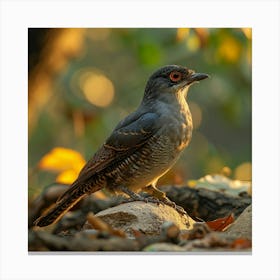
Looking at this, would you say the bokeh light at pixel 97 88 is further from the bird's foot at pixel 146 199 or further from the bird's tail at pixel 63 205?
the bird's foot at pixel 146 199

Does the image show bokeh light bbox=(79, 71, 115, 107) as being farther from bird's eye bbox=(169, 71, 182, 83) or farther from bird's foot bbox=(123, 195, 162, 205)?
bird's foot bbox=(123, 195, 162, 205)

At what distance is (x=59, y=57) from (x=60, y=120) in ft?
5.04

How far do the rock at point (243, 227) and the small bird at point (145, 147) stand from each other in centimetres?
52

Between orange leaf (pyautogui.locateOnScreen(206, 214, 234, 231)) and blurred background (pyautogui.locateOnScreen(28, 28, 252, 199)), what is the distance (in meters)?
1.30

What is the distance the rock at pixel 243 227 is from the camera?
22.0ft

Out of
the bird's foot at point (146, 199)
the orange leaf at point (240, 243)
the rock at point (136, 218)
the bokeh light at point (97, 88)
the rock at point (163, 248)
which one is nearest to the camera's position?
the rock at point (163, 248)

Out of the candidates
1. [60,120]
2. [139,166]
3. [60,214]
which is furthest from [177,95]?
[60,120]

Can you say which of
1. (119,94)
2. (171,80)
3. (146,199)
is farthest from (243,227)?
(119,94)

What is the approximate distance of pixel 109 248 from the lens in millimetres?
6270

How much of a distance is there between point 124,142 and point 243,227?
125 cm

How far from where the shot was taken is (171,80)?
7.21m


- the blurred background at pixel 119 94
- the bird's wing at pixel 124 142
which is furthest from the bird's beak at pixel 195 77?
the blurred background at pixel 119 94

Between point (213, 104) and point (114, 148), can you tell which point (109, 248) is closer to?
point (114, 148)

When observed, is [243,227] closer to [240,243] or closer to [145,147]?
[240,243]
